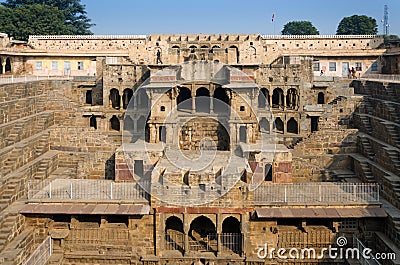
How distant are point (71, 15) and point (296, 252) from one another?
53.6 metres

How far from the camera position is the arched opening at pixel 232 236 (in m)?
17.5

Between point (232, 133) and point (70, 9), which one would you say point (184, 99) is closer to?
point (232, 133)

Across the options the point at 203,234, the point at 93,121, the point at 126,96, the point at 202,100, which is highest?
the point at 126,96

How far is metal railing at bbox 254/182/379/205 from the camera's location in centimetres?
1767

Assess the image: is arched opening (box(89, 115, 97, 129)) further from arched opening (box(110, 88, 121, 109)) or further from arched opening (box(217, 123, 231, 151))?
arched opening (box(217, 123, 231, 151))

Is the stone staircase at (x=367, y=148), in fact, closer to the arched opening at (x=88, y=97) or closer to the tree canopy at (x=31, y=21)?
the arched opening at (x=88, y=97)

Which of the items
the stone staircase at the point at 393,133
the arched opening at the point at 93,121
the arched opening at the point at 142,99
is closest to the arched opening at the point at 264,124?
the arched opening at the point at 142,99

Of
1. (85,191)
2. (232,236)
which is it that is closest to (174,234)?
(232,236)

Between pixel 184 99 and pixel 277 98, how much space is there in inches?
259

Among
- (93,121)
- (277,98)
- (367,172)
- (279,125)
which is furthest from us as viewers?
(277,98)

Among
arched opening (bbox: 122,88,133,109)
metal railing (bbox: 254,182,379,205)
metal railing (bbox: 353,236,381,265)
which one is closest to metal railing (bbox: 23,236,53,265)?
metal railing (bbox: 254,182,379,205)

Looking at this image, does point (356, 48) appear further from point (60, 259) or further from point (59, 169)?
point (60, 259)

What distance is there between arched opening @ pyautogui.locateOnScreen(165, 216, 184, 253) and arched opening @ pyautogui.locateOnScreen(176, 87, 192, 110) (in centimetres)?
979

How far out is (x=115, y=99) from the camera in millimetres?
31578
